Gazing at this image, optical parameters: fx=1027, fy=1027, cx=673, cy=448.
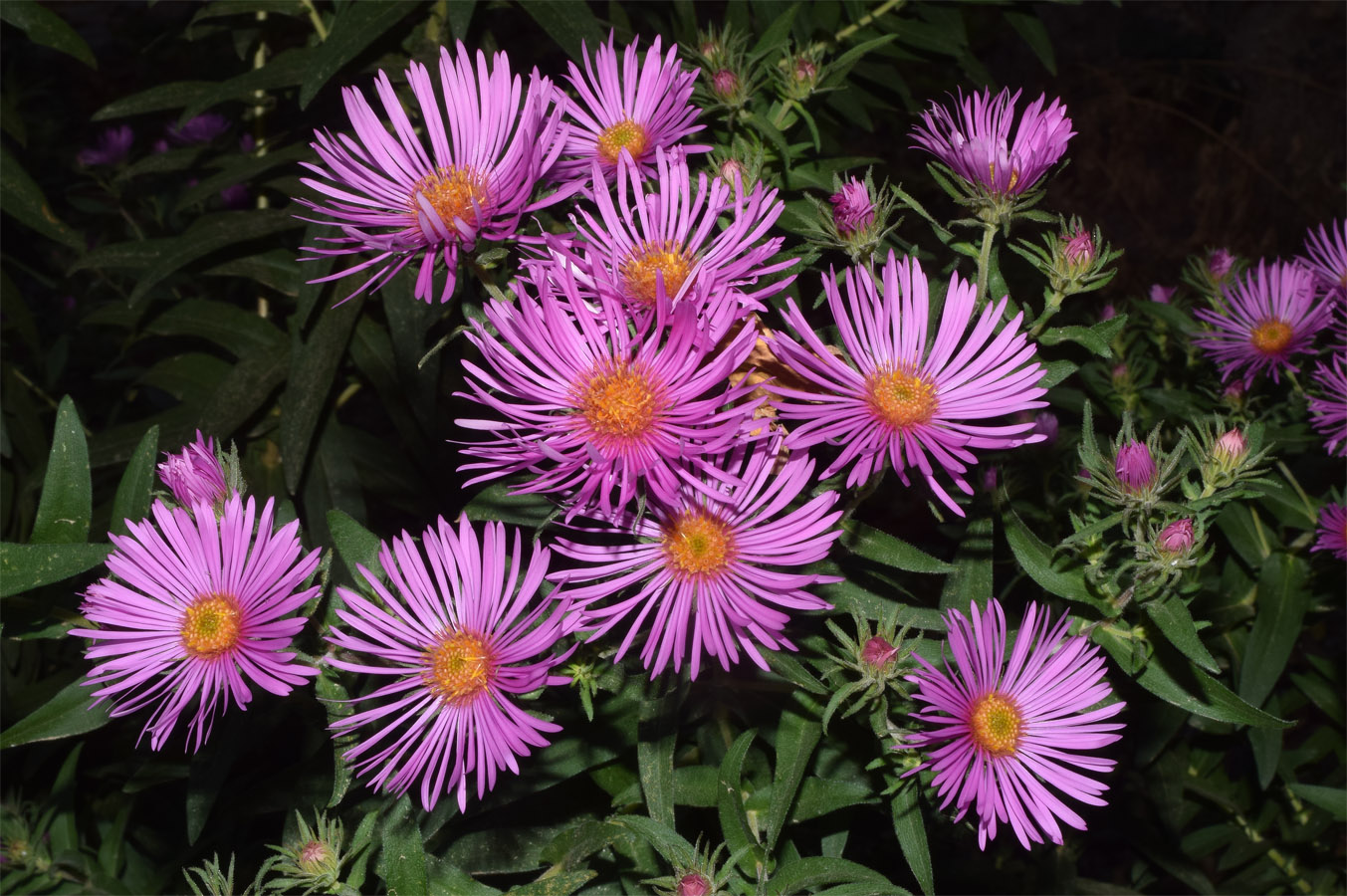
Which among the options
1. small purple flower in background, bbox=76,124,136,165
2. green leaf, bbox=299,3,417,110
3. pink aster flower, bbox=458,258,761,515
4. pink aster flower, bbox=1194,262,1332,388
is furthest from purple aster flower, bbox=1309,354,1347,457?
small purple flower in background, bbox=76,124,136,165

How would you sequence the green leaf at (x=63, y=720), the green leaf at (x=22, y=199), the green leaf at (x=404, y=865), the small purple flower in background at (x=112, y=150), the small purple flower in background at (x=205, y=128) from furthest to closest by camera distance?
the small purple flower in background at (x=112, y=150)
the small purple flower in background at (x=205, y=128)
the green leaf at (x=22, y=199)
the green leaf at (x=63, y=720)
the green leaf at (x=404, y=865)

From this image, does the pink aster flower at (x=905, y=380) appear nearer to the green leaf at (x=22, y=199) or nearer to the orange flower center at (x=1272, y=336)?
the orange flower center at (x=1272, y=336)

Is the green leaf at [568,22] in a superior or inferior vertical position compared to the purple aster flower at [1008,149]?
superior

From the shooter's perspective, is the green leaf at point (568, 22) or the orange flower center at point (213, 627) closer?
the orange flower center at point (213, 627)

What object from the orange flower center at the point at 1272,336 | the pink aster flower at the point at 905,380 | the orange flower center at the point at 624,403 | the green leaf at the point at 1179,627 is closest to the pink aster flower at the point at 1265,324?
the orange flower center at the point at 1272,336

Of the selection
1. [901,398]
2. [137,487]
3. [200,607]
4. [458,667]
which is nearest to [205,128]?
[137,487]

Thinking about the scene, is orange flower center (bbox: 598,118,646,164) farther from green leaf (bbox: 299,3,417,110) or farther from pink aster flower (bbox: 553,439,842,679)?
green leaf (bbox: 299,3,417,110)
